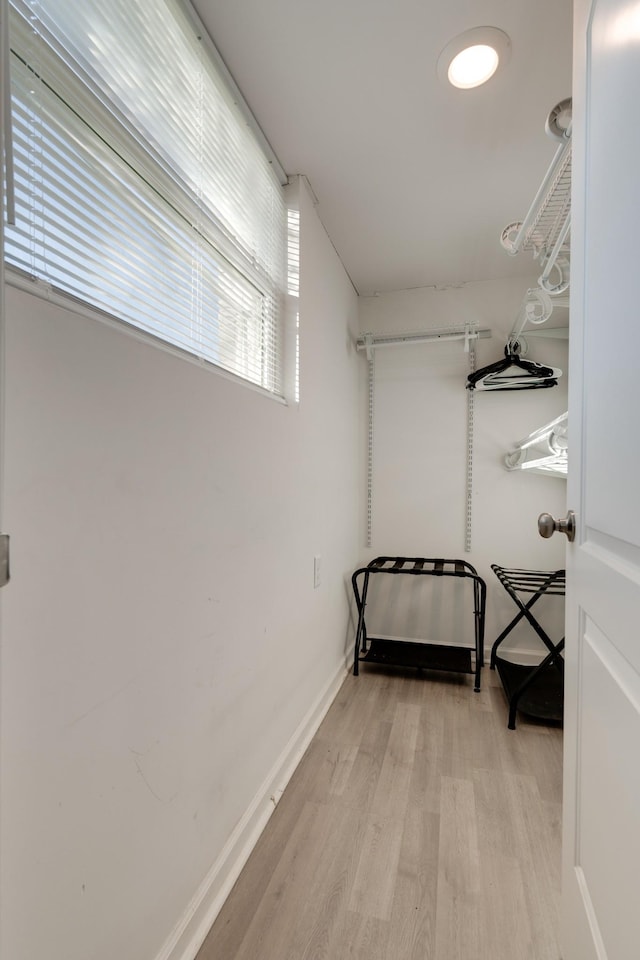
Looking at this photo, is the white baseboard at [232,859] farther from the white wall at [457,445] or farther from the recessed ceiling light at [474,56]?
the recessed ceiling light at [474,56]

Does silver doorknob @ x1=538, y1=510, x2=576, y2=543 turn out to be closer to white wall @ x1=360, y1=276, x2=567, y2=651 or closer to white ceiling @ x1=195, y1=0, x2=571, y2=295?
white ceiling @ x1=195, y1=0, x2=571, y2=295

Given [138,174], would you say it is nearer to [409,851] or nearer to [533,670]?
[409,851]

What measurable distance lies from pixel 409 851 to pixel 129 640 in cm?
116

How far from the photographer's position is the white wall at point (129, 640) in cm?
68

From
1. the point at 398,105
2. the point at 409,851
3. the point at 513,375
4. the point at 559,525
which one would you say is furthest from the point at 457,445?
the point at 409,851

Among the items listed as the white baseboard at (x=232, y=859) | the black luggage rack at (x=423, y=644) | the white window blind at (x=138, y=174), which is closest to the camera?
the white window blind at (x=138, y=174)

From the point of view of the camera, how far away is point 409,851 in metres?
1.36

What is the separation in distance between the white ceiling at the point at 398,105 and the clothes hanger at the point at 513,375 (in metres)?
0.68

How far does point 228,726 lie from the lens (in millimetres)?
1273

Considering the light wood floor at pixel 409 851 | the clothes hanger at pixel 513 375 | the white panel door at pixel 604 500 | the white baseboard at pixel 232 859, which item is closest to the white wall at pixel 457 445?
the clothes hanger at pixel 513 375

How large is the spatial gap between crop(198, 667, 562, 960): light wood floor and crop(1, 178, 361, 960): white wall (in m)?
0.12

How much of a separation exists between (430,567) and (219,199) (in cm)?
240

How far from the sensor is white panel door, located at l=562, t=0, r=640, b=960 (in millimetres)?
618

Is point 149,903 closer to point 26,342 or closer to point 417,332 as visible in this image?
point 26,342
